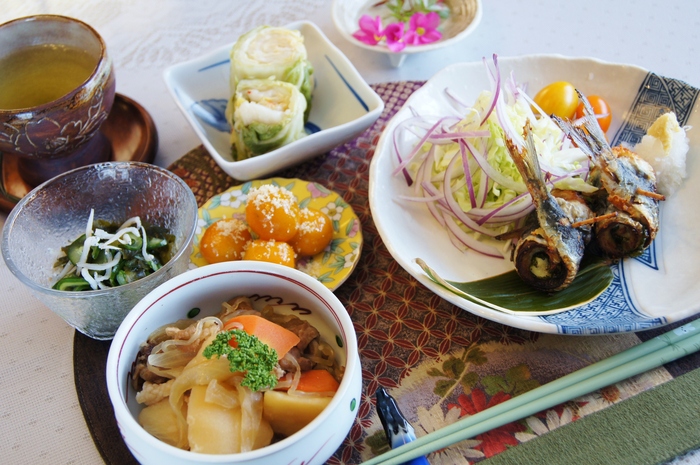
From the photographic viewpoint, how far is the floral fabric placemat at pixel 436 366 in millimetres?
1169

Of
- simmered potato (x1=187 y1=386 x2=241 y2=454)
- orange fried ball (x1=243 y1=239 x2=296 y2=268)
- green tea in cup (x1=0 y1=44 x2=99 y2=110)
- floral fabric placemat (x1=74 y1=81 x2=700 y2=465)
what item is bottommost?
floral fabric placemat (x1=74 y1=81 x2=700 y2=465)

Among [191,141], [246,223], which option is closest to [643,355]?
[246,223]

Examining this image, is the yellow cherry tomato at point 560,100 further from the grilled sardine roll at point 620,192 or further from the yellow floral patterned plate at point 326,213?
the yellow floral patterned plate at point 326,213

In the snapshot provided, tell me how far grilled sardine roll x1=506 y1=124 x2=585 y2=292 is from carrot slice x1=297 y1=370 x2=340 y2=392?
598 mm

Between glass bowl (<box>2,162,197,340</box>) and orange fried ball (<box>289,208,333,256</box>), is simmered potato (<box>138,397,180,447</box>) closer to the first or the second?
glass bowl (<box>2,162,197,340</box>)

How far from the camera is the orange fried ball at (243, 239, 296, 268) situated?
140 centimetres

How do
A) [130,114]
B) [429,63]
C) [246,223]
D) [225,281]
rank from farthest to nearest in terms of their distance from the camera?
[429,63], [130,114], [246,223], [225,281]

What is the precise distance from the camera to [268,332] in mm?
1077

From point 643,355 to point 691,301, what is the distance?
6.7 inches

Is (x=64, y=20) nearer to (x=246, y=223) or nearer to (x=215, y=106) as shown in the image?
(x=215, y=106)

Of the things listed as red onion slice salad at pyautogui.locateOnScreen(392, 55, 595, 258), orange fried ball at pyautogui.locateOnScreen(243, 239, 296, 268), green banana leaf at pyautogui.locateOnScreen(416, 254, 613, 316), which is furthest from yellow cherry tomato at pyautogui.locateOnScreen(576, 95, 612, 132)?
orange fried ball at pyautogui.locateOnScreen(243, 239, 296, 268)

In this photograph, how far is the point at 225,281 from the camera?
1176mm

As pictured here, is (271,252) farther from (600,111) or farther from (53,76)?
(600,111)

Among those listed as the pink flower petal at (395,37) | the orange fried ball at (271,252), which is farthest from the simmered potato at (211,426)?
the pink flower petal at (395,37)
